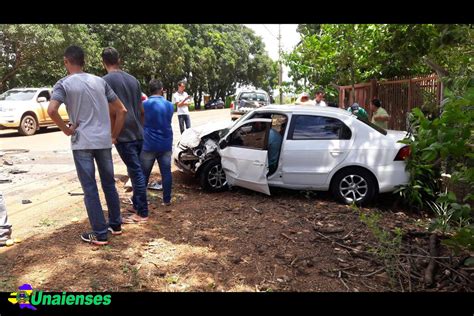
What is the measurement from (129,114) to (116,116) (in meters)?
0.43

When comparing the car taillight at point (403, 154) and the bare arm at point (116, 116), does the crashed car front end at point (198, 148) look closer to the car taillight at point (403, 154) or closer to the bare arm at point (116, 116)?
the bare arm at point (116, 116)

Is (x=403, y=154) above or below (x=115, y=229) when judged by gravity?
above

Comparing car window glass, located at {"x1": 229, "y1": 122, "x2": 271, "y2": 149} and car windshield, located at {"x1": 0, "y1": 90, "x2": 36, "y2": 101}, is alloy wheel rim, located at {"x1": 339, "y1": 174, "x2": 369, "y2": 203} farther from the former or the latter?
car windshield, located at {"x1": 0, "y1": 90, "x2": 36, "y2": 101}

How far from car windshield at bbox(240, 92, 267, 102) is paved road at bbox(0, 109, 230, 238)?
27.2ft

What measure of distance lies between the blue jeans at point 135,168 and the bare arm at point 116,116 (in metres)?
0.36

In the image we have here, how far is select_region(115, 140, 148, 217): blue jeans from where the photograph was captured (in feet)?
15.5

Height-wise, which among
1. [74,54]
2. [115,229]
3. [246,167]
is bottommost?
[115,229]

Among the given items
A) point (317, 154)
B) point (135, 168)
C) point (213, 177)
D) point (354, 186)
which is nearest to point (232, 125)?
point (213, 177)

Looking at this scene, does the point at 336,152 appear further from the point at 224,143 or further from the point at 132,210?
the point at 132,210

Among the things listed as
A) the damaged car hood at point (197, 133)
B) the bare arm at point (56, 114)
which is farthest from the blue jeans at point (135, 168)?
Answer: the damaged car hood at point (197, 133)

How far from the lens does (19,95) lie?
592 inches

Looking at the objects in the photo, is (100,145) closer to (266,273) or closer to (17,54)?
(266,273)

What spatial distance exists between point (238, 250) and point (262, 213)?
1425mm

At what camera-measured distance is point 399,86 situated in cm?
1040
